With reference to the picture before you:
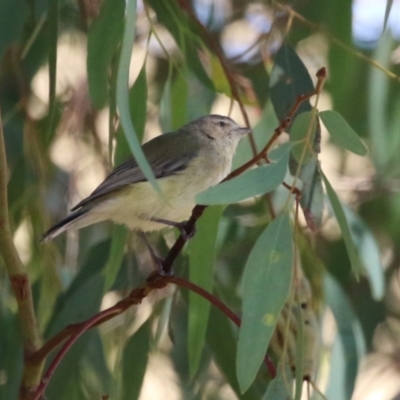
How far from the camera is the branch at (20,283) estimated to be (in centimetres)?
144

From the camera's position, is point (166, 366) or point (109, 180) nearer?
point (109, 180)

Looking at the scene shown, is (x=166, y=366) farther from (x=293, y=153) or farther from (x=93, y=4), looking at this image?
(x=293, y=153)

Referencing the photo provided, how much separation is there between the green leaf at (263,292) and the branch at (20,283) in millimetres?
382

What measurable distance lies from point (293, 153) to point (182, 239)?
23 cm

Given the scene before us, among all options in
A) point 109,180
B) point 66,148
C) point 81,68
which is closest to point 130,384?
point 109,180

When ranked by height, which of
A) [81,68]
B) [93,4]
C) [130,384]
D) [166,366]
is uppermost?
[81,68]

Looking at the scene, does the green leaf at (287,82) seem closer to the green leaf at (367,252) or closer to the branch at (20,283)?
the green leaf at (367,252)

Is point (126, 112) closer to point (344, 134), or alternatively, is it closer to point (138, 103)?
point (344, 134)

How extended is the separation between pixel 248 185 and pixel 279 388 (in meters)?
0.34

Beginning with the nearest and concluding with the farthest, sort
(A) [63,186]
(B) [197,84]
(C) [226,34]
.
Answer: (B) [197,84]
(A) [63,186]
(C) [226,34]

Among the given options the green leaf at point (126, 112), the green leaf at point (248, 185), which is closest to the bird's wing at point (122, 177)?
the green leaf at point (248, 185)

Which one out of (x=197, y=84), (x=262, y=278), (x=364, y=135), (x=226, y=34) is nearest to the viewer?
(x=262, y=278)

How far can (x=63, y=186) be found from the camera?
294 centimetres

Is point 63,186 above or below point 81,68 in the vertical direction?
below
